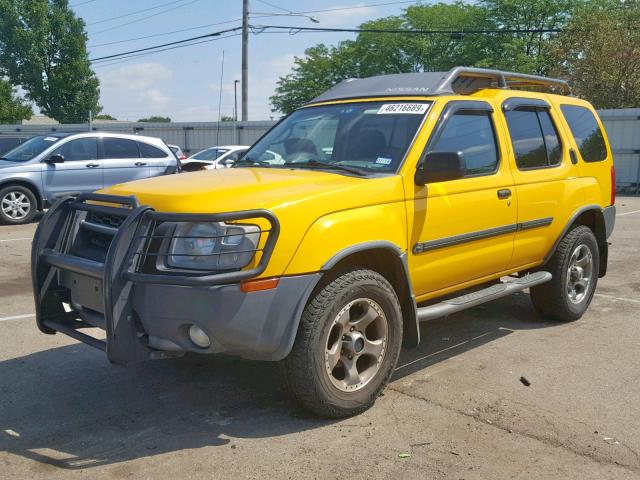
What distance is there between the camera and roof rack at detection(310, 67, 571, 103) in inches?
192

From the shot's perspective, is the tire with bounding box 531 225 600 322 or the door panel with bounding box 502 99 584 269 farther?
the tire with bounding box 531 225 600 322

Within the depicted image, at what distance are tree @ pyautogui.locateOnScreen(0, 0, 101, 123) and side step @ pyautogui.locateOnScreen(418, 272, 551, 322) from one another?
43.9 m

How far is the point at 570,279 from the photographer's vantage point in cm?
606

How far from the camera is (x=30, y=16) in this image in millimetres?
43031

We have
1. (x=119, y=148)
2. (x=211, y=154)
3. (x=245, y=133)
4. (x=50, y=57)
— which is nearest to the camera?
(x=119, y=148)

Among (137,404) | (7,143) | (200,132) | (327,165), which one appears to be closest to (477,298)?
(327,165)

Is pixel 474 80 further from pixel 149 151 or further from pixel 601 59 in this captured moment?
pixel 601 59

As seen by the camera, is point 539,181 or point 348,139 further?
point 539,181

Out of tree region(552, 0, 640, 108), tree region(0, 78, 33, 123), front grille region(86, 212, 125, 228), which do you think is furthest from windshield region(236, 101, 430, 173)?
tree region(0, 78, 33, 123)

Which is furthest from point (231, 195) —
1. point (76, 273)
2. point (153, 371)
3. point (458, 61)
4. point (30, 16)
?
point (458, 61)

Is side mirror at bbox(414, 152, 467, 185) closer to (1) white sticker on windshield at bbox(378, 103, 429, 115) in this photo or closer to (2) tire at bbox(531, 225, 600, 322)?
(1) white sticker on windshield at bbox(378, 103, 429, 115)

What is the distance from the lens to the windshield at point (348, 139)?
14.8ft

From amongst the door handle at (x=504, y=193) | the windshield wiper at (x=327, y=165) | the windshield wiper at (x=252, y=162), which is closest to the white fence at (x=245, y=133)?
the windshield wiper at (x=252, y=162)

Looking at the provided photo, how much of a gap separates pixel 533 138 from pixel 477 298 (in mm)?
1541
